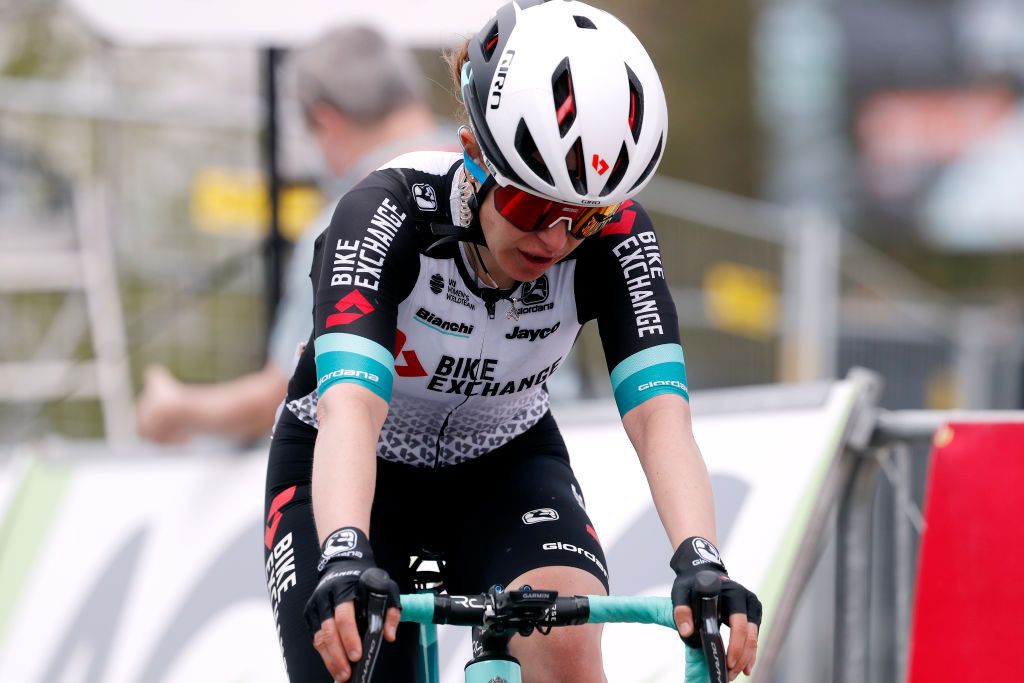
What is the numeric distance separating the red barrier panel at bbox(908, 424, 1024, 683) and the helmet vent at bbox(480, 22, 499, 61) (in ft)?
6.31

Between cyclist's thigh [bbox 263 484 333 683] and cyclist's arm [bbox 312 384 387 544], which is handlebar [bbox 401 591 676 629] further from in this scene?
cyclist's thigh [bbox 263 484 333 683]

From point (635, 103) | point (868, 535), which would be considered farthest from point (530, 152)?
point (868, 535)

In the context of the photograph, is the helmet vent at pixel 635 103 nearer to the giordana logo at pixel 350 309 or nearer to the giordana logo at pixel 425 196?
the giordana logo at pixel 425 196

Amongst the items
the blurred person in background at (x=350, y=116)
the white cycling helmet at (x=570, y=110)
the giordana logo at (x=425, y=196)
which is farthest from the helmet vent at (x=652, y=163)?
the blurred person in background at (x=350, y=116)

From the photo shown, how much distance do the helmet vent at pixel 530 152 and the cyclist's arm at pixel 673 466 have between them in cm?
58

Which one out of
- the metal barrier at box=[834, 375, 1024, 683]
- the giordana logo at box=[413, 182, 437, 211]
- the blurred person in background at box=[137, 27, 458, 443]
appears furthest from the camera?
the blurred person in background at box=[137, 27, 458, 443]

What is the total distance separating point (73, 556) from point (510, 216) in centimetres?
388

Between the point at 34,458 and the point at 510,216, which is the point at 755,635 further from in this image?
the point at 34,458

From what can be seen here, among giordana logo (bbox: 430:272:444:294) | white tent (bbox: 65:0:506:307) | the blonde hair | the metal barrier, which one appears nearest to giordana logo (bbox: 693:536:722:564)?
giordana logo (bbox: 430:272:444:294)

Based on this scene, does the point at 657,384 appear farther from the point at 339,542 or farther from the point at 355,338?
the point at 339,542

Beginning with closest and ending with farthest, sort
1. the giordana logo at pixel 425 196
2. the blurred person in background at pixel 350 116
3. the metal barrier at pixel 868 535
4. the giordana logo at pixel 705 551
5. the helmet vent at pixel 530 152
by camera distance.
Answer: the giordana logo at pixel 705 551
the helmet vent at pixel 530 152
the giordana logo at pixel 425 196
the metal barrier at pixel 868 535
the blurred person in background at pixel 350 116

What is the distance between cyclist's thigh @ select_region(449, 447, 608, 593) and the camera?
3.16m

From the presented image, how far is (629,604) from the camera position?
2662mm

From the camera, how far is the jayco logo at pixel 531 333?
3.26m
